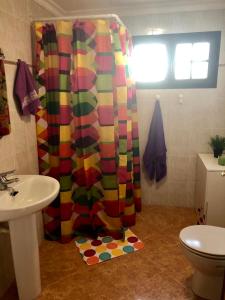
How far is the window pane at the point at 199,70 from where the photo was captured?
2727 millimetres

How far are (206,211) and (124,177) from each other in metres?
0.86

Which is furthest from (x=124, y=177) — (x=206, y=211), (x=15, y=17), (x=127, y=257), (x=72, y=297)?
(x=15, y=17)

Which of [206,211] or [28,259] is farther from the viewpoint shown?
[206,211]

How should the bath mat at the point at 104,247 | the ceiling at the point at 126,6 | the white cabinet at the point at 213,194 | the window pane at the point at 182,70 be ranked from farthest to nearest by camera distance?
the window pane at the point at 182,70, the ceiling at the point at 126,6, the white cabinet at the point at 213,194, the bath mat at the point at 104,247

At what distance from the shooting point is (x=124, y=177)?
Result: 7.59 feet

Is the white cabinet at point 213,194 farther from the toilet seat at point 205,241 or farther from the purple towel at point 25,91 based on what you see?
the purple towel at point 25,91

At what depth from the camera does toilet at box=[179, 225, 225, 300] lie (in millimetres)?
1572

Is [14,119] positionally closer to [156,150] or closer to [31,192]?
[31,192]

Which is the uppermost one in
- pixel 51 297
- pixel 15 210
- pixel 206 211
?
pixel 15 210

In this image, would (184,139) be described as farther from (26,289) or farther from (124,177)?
(26,289)

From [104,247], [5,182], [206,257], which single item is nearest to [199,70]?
[206,257]

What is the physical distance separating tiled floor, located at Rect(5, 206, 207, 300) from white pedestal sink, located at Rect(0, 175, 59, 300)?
16 cm

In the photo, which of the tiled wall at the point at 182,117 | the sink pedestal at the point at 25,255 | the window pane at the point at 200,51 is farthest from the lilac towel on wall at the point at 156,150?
the sink pedestal at the point at 25,255

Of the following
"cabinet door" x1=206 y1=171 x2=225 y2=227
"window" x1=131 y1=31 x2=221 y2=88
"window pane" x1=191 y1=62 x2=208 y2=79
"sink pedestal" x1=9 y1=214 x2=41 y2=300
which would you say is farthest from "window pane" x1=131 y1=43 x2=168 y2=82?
"sink pedestal" x1=9 y1=214 x2=41 y2=300
